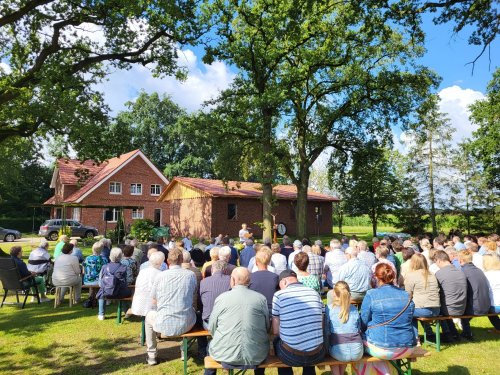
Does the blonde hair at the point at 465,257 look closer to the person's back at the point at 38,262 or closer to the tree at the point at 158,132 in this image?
the person's back at the point at 38,262

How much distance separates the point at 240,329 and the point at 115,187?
3394 cm

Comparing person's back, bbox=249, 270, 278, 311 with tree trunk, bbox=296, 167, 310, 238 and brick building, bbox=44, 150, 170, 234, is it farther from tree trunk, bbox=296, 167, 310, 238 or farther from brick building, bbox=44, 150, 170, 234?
brick building, bbox=44, 150, 170, 234

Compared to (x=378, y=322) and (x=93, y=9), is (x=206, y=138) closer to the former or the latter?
(x=93, y=9)

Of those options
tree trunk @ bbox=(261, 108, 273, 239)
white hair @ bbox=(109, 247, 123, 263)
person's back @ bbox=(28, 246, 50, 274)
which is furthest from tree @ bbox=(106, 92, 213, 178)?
white hair @ bbox=(109, 247, 123, 263)

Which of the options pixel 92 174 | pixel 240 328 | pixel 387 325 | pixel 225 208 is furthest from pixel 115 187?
pixel 387 325

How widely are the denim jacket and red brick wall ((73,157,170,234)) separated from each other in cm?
3249

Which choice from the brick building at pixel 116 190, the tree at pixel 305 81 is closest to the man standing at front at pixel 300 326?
the tree at pixel 305 81

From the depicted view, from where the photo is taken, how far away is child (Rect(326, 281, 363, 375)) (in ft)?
13.0

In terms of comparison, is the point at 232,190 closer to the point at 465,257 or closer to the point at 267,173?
the point at 267,173

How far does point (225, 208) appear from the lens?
28.2 metres

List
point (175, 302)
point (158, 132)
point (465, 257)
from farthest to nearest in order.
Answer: point (158, 132), point (465, 257), point (175, 302)

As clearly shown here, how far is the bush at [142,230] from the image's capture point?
25.0 meters

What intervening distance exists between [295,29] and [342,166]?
1574 centimetres

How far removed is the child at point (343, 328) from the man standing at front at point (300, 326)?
7.0 inches
